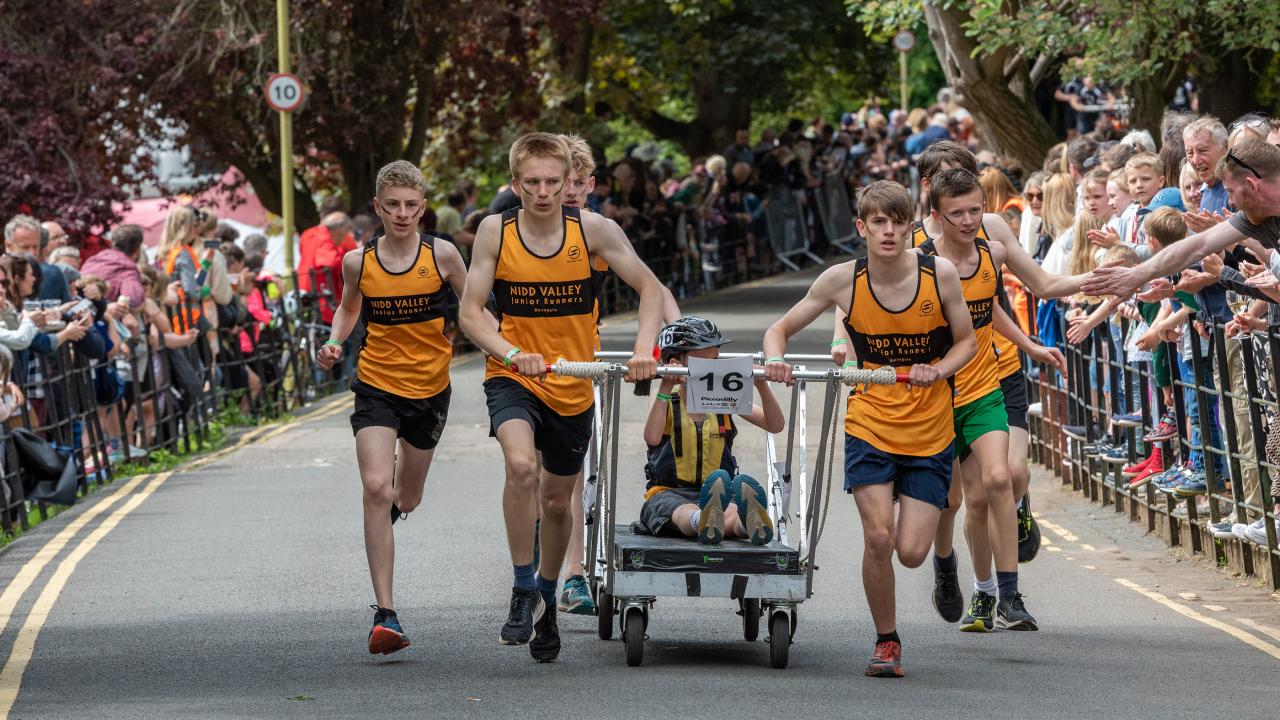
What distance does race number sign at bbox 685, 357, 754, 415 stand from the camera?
8078 mm

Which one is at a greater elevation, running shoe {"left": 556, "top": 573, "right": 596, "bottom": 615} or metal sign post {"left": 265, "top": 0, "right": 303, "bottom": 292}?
metal sign post {"left": 265, "top": 0, "right": 303, "bottom": 292}

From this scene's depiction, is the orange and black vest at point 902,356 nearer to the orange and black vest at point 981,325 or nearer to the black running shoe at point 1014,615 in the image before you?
the orange and black vest at point 981,325

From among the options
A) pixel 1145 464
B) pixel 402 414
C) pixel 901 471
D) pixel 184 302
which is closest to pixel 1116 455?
pixel 1145 464

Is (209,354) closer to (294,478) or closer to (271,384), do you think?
(271,384)

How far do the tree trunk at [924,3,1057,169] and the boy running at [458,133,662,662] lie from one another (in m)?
15.7

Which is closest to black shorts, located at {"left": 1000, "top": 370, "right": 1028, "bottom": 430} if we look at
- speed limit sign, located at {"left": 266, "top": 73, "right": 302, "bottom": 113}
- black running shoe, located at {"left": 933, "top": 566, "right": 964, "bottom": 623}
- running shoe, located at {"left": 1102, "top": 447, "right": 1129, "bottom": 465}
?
black running shoe, located at {"left": 933, "top": 566, "right": 964, "bottom": 623}

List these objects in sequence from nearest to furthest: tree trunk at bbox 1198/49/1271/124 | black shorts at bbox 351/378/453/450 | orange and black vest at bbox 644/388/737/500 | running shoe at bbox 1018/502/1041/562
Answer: orange and black vest at bbox 644/388/737/500 → black shorts at bbox 351/378/453/450 → running shoe at bbox 1018/502/1041/562 → tree trunk at bbox 1198/49/1271/124

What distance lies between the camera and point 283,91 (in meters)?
25.3

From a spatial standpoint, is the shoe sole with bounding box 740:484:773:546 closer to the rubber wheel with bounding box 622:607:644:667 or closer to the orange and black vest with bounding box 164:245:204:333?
the rubber wheel with bounding box 622:607:644:667

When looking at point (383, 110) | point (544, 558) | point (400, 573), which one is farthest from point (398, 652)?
point (383, 110)

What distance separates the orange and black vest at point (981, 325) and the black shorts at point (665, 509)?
1.24 meters

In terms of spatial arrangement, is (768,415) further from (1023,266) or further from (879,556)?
(1023,266)

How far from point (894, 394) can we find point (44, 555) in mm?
6129

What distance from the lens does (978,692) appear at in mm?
8297
